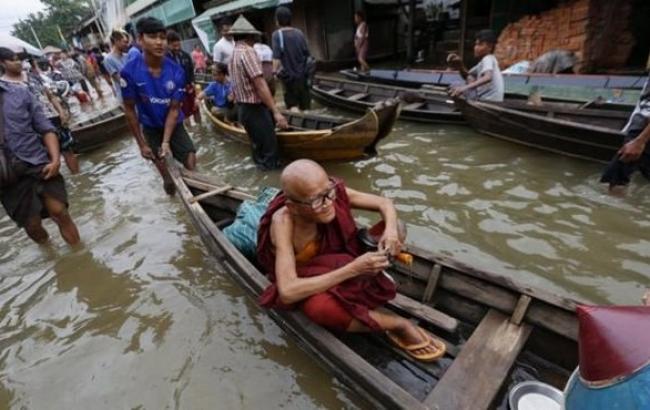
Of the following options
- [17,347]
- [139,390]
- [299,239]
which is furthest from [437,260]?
[17,347]

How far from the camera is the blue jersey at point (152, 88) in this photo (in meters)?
3.84

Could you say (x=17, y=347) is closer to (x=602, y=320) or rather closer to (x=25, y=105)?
(x=25, y=105)

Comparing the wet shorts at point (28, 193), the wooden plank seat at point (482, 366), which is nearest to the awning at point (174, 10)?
the wet shorts at point (28, 193)

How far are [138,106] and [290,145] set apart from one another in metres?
1.97

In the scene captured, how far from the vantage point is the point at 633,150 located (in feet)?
10.7

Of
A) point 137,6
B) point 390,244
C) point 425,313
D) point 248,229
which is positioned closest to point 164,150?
point 248,229

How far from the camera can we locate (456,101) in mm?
5746

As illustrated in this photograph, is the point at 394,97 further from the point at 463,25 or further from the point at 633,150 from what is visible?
the point at 633,150

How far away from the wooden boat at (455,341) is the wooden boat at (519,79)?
574cm

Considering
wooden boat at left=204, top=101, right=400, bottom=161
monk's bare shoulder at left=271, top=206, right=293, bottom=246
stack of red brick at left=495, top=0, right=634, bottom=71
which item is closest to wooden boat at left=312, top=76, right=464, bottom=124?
wooden boat at left=204, top=101, right=400, bottom=161

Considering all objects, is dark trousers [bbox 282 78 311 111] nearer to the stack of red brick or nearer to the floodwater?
the floodwater

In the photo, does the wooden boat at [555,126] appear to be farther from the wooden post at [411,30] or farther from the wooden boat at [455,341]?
the wooden post at [411,30]

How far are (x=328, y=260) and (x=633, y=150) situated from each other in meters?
3.00

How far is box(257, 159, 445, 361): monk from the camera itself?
→ 6.03ft
